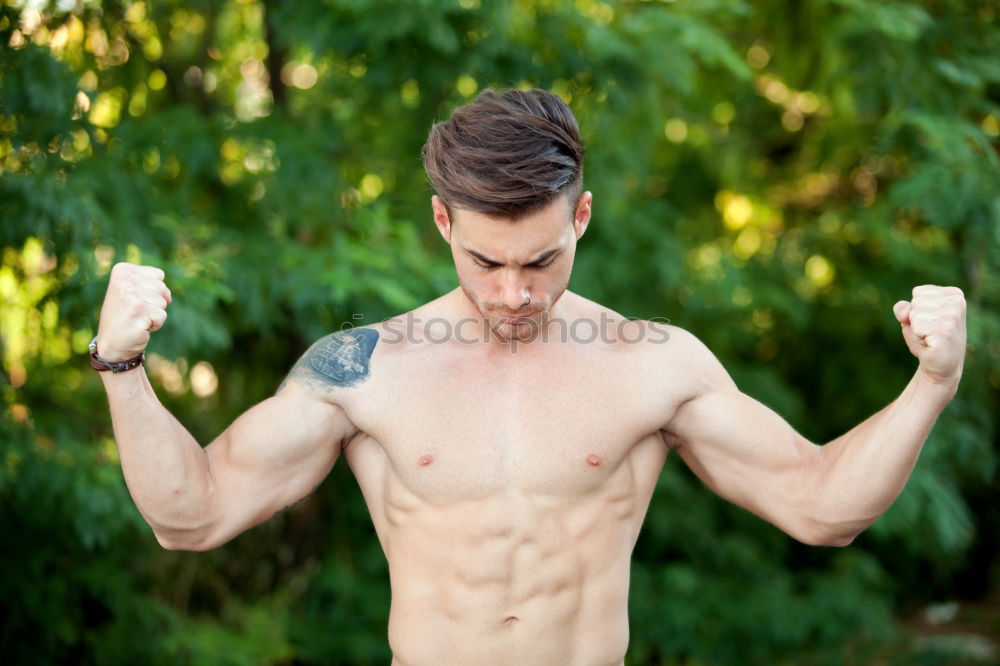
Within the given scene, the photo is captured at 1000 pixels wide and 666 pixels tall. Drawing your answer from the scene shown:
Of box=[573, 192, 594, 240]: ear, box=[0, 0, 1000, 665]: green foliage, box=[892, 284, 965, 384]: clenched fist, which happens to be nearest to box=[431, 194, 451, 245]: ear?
box=[573, 192, 594, 240]: ear

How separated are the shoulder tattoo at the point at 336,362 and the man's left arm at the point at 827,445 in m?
0.68

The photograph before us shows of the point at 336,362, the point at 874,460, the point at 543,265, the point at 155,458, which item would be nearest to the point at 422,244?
the point at 336,362

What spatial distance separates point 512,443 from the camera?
225 cm

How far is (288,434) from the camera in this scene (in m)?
2.21

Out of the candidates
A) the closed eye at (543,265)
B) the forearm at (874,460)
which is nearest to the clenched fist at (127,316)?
the closed eye at (543,265)

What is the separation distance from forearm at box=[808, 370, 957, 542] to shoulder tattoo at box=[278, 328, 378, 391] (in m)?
0.99

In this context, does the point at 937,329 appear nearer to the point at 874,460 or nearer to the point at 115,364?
the point at 874,460

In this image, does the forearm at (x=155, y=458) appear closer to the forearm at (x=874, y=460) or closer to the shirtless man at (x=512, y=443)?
the shirtless man at (x=512, y=443)

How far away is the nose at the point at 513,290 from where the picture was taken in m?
2.07

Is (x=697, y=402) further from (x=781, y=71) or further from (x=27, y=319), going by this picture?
(x=781, y=71)

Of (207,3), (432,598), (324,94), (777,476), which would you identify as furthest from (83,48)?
(777,476)

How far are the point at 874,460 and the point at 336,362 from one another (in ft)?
3.70

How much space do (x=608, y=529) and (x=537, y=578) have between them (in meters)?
0.19

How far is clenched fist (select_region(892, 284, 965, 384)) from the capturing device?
1.97m
